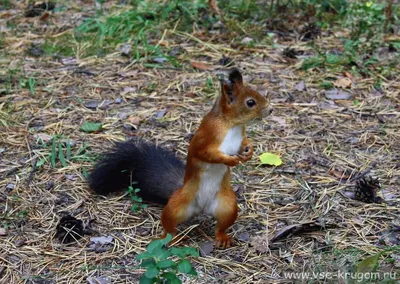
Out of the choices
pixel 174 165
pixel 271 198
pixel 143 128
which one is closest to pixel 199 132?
pixel 174 165

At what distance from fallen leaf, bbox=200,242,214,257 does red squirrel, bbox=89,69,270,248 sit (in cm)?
4

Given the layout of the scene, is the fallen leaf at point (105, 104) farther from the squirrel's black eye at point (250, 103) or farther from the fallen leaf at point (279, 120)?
the squirrel's black eye at point (250, 103)

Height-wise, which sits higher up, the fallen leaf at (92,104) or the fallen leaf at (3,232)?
the fallen leaf at (3,232)

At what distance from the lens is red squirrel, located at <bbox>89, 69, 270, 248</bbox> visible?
254cm

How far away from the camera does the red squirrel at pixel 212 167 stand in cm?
254

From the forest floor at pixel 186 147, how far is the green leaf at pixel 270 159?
1.4 inches

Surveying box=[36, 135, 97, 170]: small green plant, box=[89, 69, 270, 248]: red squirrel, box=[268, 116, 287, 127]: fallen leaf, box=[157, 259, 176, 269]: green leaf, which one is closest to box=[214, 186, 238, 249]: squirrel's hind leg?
box=[89, 69, 270, 248]: red squirrel

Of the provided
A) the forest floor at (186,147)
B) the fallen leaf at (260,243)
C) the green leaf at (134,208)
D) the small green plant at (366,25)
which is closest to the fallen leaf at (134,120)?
the forest floor at (186,147)

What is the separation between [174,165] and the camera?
117 inches

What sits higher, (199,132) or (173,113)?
(199,132)

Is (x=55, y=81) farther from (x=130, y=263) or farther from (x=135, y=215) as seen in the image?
(x=130, y=263)

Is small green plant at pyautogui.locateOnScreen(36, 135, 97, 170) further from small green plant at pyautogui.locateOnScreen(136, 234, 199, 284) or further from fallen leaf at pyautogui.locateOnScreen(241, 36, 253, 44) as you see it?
fallen leaf at pyautogui.locateOnScreen(241, 36, 253, 44)

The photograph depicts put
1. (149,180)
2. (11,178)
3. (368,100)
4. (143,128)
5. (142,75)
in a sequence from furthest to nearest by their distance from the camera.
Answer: (142,75) → (368,100) → (143,128) → (11,178) → (149,180)

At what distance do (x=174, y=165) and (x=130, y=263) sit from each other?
54 centimetres
